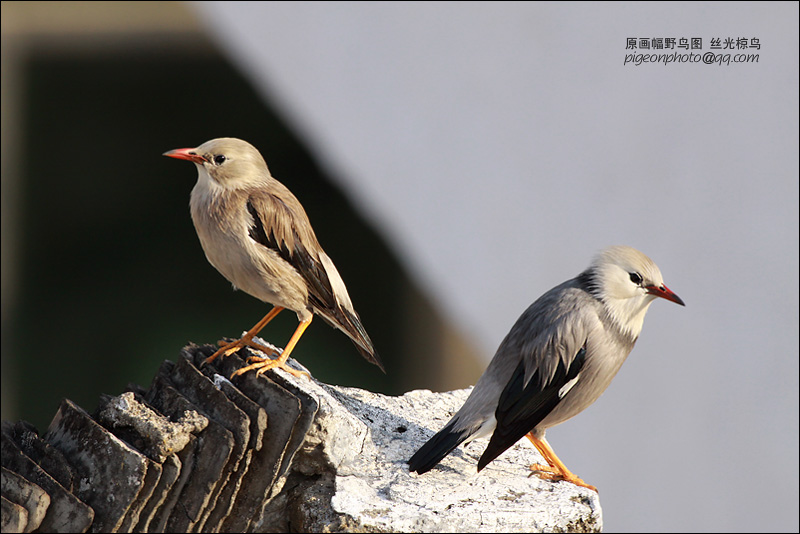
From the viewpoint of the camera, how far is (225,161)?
2.96 m

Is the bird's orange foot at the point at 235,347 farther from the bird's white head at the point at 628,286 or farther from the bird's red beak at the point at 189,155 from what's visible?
the bird's white head at the point at 628,286

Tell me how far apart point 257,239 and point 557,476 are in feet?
4.59

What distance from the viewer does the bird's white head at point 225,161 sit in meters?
2.94

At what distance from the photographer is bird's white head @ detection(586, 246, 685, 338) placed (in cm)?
270

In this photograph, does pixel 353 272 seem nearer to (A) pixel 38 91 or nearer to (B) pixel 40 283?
(B) pixel 40 283

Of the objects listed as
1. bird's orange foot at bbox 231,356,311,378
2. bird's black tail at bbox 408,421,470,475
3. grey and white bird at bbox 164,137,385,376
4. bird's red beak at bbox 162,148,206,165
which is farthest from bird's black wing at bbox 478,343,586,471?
bird's red beak at bbox 162,148,206,165

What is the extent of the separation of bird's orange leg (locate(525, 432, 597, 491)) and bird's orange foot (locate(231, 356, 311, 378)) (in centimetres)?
90

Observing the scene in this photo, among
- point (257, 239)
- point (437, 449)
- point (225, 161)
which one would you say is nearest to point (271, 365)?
point (257, 239)

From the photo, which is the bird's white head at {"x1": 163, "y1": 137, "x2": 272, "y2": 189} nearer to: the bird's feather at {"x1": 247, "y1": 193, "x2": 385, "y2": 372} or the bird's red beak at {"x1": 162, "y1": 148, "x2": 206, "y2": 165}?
the bird's red beak at {"x1": 162, "y1": 148, "x2": 206, "y2": 165}

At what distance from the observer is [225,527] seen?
2.57 meters

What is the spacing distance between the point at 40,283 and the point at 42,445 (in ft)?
16.1

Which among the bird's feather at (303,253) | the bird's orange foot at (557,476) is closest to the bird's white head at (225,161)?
the bird's feather at (303,253)

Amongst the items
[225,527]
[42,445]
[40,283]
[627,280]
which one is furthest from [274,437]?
[40,283]

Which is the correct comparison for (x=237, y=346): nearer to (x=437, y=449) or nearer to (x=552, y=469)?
(x=437, y=449)
